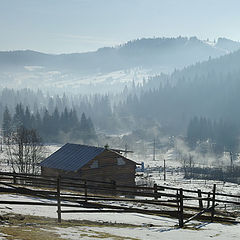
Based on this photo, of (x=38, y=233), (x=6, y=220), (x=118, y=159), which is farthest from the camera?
(x=118, y=159)

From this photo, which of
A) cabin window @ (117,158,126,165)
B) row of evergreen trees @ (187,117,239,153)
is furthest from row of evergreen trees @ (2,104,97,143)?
cabin window @ (117,158,126,165)

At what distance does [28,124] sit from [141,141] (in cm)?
5131

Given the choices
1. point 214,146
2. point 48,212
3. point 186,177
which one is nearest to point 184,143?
point 214,146

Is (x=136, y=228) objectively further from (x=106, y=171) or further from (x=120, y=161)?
(x=120, y=161)

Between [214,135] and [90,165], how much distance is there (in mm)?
142363

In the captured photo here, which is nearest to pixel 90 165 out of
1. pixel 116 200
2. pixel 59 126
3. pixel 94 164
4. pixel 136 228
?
pixel 94 164

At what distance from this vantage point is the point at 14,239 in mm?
10438

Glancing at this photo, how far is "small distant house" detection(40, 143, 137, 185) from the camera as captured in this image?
42.6 m

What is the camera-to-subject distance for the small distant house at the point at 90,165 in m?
42.6

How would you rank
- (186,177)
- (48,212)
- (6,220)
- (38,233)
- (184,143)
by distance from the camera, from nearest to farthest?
(38,233) < (6,220) < (48,212) < (186,177) < (184,143)

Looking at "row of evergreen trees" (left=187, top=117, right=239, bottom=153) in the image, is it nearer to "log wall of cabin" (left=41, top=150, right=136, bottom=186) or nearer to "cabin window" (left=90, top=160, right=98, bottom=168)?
"log wall of cabin" (left=41, top=150, right=136, bottom=186)

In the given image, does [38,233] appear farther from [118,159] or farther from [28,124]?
[28,124]

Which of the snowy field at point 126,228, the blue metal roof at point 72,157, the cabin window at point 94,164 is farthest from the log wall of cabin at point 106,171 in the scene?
the snowy field at point 126,228

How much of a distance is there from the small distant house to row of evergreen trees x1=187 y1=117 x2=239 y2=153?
116942 mm
